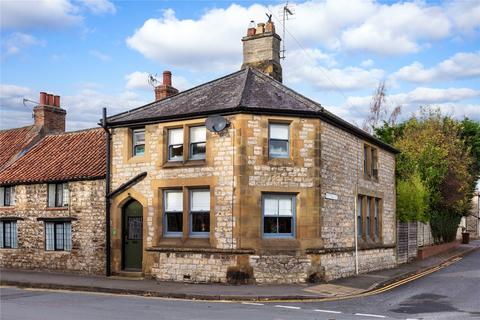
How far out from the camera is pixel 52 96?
1168 inches

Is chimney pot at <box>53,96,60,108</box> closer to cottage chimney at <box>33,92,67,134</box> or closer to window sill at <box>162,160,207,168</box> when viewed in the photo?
cottage chimney at <box>33,92,67,134</box>

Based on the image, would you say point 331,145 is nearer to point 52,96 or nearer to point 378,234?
point 378,234

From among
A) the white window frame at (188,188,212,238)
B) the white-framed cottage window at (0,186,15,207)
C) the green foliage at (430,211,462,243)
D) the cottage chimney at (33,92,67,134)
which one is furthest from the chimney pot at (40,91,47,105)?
the green foliage at (430,211,462,243)

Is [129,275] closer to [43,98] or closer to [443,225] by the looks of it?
[43,98]

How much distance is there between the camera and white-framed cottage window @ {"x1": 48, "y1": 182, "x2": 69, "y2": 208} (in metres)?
23.2

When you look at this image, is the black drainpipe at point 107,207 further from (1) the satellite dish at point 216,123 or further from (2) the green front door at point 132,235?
(1) the satellite dish at point 216,123

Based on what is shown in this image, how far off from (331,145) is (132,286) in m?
8.52

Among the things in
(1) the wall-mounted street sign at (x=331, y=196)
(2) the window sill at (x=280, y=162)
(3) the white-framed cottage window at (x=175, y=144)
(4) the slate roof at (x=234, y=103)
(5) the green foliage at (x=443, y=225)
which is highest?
(4) the slate roof at (x=234, y=103)

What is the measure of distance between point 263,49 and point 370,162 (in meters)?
6.92

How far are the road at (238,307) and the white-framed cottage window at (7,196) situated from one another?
25.9 feet

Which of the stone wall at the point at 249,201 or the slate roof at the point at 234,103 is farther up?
the slate roof at the point at 234,103

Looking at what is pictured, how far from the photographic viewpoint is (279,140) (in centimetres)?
1916

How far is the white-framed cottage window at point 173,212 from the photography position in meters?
19.8

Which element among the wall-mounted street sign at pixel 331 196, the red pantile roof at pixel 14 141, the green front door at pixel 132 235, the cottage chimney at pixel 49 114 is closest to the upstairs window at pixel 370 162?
the wall-mounted street sign at pixel 331 196
